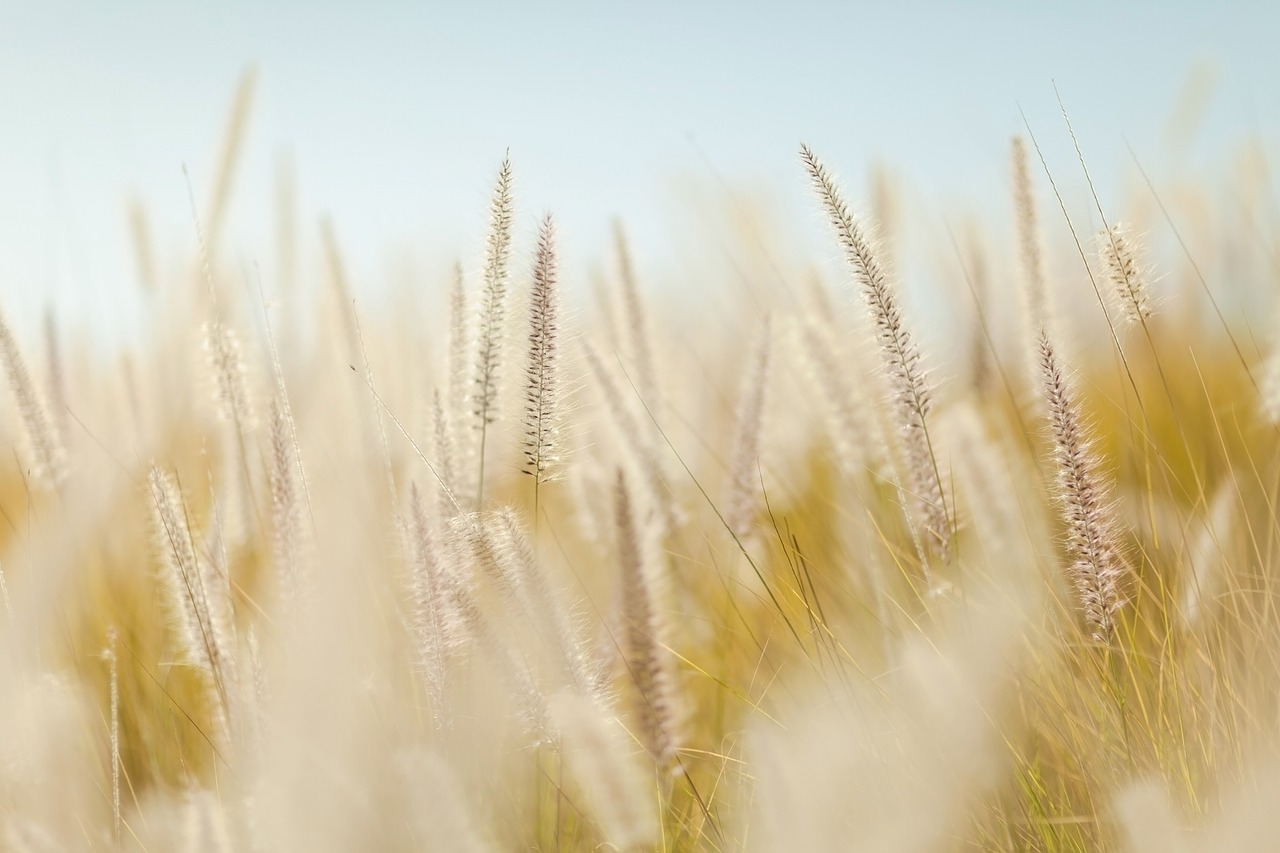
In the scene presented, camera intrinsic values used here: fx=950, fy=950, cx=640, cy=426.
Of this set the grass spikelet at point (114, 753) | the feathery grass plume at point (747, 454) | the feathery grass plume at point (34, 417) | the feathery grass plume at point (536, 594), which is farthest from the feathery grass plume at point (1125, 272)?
the feathery grass plume at point (34, 417)

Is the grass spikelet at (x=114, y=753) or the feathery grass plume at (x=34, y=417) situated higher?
the feathery grass plume at (x=34, y=417)

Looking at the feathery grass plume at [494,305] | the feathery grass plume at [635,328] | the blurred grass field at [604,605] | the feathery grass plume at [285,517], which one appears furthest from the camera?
the feathery grass plume at [635,328]

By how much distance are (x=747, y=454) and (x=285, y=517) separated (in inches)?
28.3

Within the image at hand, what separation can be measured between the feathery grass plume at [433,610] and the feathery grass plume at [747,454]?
2.02 feet

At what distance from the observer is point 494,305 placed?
1193 millimetres

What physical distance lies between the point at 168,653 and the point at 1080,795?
1435mm

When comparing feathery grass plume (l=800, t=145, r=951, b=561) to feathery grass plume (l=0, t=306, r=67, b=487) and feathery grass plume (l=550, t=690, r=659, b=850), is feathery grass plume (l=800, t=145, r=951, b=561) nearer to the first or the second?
feathery grass plume (l=550, t=690, r=659, b=850)

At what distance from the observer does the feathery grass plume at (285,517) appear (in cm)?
105

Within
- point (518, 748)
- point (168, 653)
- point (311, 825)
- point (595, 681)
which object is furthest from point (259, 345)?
point (311, 825)

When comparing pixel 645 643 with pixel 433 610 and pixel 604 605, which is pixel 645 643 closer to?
pixel 433 610

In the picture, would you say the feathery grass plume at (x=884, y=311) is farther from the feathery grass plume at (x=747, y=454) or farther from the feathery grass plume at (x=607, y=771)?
the feathery grass plume at (x=607, y=771)

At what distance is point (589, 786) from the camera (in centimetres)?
84

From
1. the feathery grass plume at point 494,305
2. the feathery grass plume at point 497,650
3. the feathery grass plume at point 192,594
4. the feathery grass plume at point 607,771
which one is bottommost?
the feathery grass plume at point 607,771

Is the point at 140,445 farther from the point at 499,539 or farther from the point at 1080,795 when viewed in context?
the point at 1080,795
